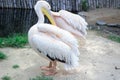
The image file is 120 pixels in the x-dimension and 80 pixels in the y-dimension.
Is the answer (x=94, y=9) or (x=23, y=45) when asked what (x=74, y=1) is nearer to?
(x=94, y=9)

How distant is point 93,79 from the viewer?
18.8 feet

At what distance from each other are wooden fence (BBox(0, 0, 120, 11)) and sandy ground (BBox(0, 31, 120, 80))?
16.8 feet

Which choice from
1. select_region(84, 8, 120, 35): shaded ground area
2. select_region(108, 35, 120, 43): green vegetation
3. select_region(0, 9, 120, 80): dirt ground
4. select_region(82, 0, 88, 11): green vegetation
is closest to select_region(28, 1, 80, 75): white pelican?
select_region(0, 9, 120, 80): dirt ground

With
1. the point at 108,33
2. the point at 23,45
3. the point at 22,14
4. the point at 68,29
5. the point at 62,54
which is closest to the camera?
the point at 62,54

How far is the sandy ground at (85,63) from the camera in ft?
19.1

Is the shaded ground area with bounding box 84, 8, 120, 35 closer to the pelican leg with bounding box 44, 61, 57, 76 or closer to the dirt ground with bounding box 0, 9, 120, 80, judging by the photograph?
the dirt ground with bounding box 0, 9, 120, 80

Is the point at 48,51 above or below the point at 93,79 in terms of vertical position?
above

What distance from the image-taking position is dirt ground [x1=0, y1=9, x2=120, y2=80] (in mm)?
5828

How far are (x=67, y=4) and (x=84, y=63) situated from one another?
6.81 m

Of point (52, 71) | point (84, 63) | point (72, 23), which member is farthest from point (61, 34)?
point (84, 63)

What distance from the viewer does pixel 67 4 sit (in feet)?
42.8

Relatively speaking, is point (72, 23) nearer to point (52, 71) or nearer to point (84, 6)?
point (52, 71)

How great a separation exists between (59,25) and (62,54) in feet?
3.04

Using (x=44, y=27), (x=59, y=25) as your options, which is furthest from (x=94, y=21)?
(x=44, y=27)
